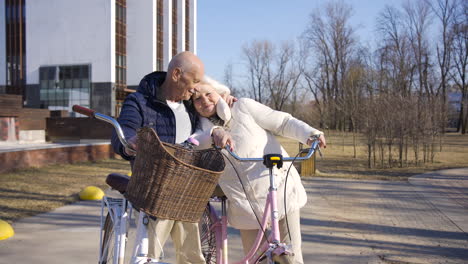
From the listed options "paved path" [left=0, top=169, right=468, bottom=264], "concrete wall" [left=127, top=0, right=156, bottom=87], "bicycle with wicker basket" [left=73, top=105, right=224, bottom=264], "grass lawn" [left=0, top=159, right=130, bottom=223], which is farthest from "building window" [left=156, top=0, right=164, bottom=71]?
"bicycle with wicker basket" [left=73, top=105, right=224, bottom=264]

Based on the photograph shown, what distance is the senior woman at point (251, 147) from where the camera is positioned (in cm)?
277

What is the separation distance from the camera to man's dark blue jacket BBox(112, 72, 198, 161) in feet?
8.30

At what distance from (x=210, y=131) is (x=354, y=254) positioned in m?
2.82

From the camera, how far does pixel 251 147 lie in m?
2.79

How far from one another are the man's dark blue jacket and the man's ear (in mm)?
137

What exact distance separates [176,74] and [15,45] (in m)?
36.0

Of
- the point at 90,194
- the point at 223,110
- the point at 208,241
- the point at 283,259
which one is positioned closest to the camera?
the point at 283,259

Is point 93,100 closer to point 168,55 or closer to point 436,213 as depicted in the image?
point 168,55

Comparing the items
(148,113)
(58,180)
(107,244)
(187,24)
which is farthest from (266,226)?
(187,24)

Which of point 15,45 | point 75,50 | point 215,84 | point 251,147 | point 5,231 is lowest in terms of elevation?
point 5,231

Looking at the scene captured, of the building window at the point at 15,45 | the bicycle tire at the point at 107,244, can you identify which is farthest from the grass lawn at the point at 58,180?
the building window at the point at 15,45

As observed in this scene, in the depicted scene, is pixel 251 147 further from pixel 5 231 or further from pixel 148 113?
pixel 5 231

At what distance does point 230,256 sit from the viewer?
14.6 feet

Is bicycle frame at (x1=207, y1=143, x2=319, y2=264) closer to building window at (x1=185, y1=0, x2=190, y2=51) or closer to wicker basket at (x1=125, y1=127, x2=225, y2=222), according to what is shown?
wicker basket at (x1=125, y1=127, x2=225, y2=222)
